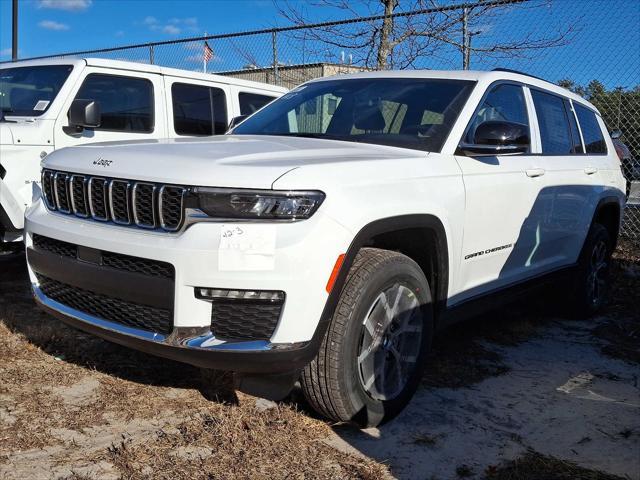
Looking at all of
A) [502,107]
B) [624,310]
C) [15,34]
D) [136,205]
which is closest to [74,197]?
[136,205]

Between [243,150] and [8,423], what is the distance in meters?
1.74

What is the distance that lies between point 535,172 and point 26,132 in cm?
410

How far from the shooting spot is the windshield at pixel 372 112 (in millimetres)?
3721

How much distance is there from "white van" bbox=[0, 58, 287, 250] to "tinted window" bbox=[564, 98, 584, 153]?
3.34m

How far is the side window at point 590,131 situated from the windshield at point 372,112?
74.9 inches

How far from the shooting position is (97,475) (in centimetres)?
270

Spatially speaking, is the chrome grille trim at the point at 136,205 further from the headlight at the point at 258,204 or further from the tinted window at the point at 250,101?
the tinted window at the point at 250,101

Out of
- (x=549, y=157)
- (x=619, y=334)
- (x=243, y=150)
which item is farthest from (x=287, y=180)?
(x=619, y=334)

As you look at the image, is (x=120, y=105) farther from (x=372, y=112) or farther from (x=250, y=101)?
(x=372, y=112)

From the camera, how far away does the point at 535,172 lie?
421 cm

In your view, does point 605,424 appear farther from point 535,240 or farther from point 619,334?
point 619,334

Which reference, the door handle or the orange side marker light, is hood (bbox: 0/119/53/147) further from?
the door handle

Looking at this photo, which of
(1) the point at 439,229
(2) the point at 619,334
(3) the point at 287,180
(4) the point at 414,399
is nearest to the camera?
(3) the point at 287,180

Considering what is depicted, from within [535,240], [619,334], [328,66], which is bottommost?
[619,334]
